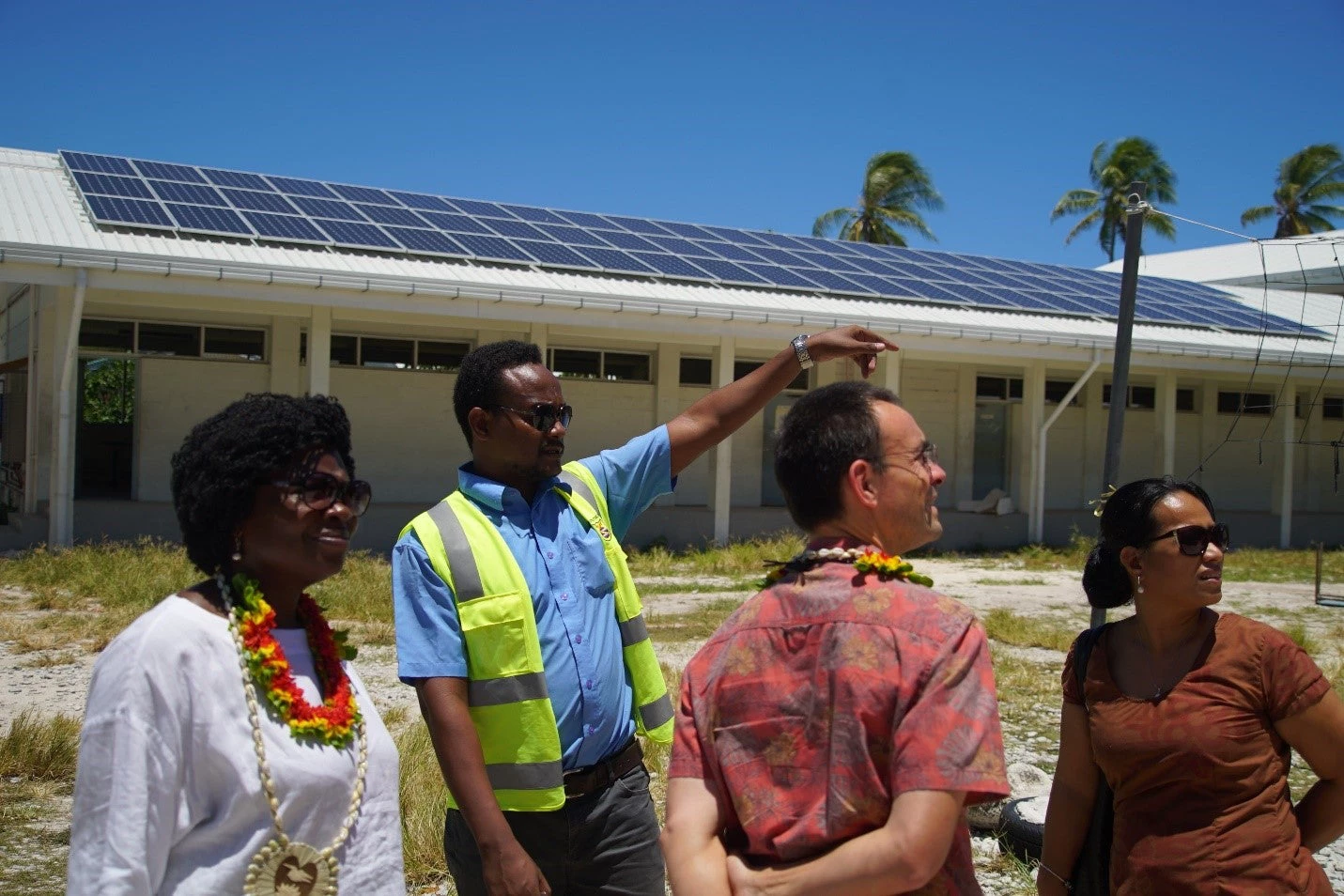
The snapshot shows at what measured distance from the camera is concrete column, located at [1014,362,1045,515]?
674 inches

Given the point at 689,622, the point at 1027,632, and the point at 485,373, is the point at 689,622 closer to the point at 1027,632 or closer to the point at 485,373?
the point at 1027,632

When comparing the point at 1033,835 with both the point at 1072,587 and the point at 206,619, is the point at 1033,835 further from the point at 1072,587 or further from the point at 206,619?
the point at 1072,587

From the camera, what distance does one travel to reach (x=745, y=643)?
186 cm

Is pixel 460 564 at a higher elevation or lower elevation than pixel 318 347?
lower

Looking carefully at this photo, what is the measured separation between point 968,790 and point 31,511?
45.5 ft

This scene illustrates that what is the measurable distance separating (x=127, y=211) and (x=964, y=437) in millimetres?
12737

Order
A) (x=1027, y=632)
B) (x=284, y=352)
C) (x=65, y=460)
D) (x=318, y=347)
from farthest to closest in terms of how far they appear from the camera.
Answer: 1. (x=284, y=352)
2. (x=318, y=347)
3. (x=65, y=460)
4. (x=1027, y=632)

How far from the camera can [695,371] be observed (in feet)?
57.4

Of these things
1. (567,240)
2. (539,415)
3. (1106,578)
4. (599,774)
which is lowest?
(599,774)

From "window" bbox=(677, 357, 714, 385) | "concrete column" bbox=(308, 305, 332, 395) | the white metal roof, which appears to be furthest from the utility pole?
"window" bbox=(677, 357, 714, 385)

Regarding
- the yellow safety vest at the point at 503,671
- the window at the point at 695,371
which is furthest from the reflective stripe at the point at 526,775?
the window at the point at 695,371

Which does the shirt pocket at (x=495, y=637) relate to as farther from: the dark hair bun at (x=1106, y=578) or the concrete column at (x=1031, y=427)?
the concrete column at (x=1031, y=427)

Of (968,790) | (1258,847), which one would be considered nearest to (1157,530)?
(1258,847)

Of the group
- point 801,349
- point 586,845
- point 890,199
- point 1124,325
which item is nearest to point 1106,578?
point 801,349
